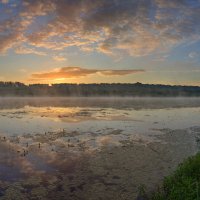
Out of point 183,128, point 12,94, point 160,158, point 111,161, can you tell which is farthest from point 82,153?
point 12,94

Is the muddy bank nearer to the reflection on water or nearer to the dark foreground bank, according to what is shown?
the reflection on water

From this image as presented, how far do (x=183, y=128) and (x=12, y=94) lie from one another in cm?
10262

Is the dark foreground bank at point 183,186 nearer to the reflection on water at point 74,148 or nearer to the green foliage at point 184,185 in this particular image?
the green foliage at point 184,185

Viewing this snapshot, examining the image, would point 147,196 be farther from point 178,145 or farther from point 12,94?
point 12,94

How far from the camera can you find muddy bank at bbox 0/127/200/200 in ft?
33.8

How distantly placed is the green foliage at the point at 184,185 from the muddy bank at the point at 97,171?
1094 millimetres

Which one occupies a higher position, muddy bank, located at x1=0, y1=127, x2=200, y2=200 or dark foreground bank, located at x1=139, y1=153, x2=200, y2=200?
dark foreground bank, located at x1=139, y1=153, x2=200, y2=200

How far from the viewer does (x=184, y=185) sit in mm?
9047

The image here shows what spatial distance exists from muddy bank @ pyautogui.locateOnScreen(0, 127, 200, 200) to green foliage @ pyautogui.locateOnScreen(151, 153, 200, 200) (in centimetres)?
109

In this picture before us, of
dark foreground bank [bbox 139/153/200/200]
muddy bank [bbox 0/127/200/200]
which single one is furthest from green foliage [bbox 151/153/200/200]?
muddy bank [bbox 0/127/200/200]

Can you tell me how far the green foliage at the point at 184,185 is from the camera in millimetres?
8359

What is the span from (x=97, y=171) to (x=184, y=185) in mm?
4316

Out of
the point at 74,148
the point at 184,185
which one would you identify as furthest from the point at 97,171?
the point at 184,185

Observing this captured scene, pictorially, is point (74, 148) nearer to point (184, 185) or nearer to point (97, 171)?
point (97, 171)
